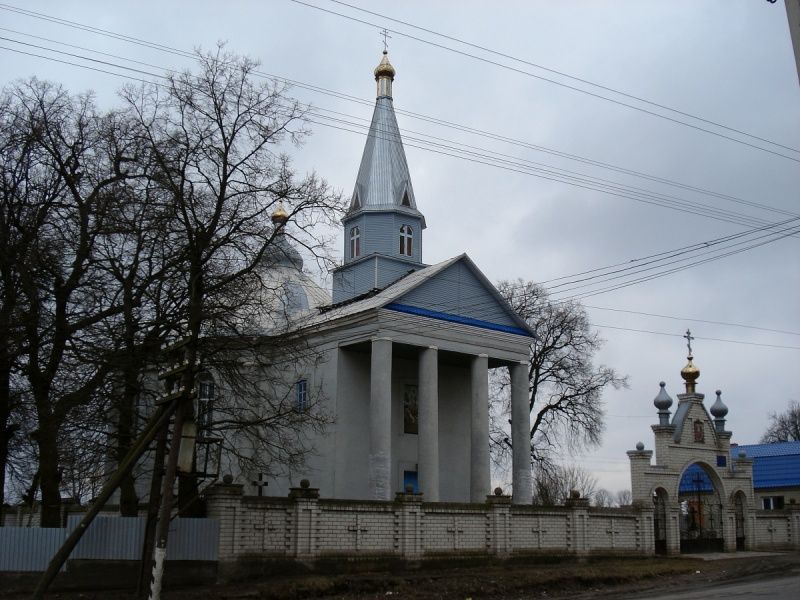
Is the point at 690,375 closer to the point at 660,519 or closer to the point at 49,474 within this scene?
the point at 660,519

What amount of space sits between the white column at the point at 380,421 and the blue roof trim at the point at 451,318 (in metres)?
1.23

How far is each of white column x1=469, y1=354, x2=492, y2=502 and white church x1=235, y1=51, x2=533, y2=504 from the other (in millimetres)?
35

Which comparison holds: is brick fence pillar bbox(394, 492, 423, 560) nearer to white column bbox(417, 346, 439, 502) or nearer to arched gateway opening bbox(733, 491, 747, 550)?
white column bbox(417, 346, 439, 502)

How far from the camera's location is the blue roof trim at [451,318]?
97.8 ft

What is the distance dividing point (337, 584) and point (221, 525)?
9.65 ft

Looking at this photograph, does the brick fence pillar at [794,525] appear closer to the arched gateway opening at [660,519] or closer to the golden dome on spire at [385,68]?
the arched gateway opening at [660,519]

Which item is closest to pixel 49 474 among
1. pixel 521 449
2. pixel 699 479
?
pixel 521 449

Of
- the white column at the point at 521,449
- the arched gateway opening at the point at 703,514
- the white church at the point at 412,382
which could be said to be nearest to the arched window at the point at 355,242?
the white church at the point at 412,382

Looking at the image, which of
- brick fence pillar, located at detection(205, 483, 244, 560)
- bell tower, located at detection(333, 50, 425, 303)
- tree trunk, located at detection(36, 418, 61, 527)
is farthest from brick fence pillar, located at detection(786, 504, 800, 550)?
tree trunk, located at detection(36, 418, 61, 527)

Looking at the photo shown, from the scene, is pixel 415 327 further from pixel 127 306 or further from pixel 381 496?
pixel 127 306

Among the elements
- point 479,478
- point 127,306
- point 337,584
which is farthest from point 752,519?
point 127,306

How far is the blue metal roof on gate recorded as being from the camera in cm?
4338

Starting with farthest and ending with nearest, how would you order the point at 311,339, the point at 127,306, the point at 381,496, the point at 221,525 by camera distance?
the point at 311,339 < the point at 381,496 < the point at 221,525 < the point at 127,306

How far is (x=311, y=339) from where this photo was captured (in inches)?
1289
